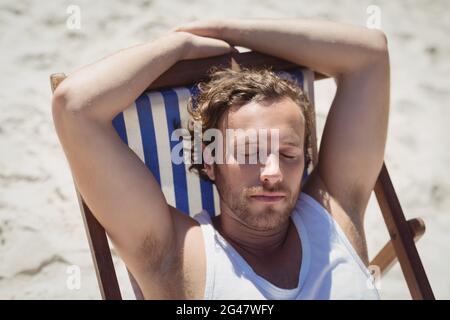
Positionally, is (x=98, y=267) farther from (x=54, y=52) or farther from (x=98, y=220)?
(x=54, y=52)

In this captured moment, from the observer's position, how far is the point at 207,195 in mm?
1938

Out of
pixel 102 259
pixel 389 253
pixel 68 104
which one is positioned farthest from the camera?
pixel 389 253

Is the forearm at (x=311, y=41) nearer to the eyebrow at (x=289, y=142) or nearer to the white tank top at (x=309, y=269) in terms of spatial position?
the eyebrow at (x=289, y=142)

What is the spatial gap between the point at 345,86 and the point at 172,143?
0.61 meters

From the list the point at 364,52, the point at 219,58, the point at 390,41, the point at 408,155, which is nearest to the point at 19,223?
the point at 219,58

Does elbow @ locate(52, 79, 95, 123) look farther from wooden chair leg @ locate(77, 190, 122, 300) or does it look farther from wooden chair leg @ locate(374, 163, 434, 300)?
wooden chair leg @ locate(374, 163, 434, 300)

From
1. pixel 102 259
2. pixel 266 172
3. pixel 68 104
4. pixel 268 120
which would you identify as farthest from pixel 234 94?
pixel 102 259

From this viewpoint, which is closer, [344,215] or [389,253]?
[344,215]

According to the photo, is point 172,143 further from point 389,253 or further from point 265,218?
point 389,253

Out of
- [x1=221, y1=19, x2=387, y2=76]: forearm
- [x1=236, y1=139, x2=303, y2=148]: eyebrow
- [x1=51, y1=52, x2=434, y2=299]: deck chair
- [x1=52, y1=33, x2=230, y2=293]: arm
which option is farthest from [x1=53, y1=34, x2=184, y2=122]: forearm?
[x1=236, y1=139, x2=303, y2=148]: eyebrow

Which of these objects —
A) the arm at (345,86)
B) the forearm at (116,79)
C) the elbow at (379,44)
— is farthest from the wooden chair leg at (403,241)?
the forearm at (116,79)

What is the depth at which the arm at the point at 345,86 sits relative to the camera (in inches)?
71.6

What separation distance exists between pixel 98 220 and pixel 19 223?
1.16 meters

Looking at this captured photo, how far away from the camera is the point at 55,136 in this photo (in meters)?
2.87
